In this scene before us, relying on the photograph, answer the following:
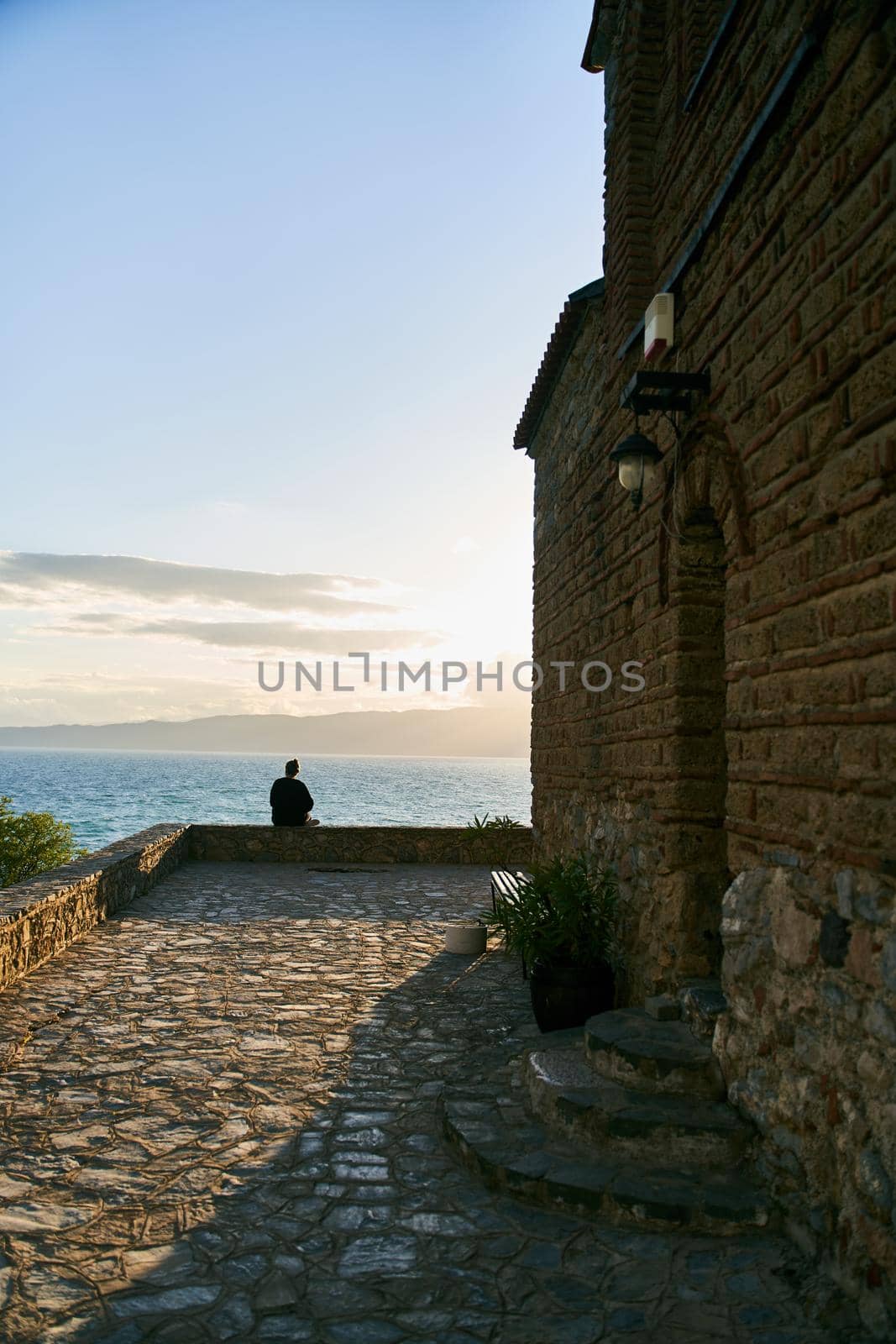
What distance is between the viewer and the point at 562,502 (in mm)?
8516

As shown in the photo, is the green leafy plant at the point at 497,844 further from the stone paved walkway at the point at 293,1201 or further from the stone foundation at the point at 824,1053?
the stone foundation at the point at 824,1053

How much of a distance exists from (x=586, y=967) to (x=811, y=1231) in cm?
238

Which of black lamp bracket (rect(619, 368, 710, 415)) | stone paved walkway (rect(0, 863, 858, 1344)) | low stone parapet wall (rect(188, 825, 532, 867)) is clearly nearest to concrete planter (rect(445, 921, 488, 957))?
stone paved walkway (rect(0, 863, 858, 1344))

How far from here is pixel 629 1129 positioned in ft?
12.8

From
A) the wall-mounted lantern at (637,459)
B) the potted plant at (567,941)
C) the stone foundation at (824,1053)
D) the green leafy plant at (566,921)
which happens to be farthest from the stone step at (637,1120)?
the wall-mounted lantern at (637,459)

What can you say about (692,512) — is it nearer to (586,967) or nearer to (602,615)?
(602,615)

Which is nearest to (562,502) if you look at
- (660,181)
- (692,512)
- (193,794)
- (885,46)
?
(660,181)

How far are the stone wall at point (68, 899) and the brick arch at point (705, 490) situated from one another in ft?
16.9

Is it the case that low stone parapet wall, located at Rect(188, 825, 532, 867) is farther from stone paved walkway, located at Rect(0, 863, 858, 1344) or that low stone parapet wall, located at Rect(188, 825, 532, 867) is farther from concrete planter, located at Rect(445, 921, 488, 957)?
stone paved walkway, located at Rect(0, 863, 858, 1344)

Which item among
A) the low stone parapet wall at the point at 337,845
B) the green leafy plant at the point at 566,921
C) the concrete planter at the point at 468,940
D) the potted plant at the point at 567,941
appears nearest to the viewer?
the potted plant at the point at 567,941

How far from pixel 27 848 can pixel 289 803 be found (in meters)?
7.12

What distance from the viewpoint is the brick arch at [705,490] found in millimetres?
4082

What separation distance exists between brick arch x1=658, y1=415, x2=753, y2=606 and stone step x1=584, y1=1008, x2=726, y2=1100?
7.09ft

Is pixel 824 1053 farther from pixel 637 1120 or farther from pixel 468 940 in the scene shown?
pixel 468 940
